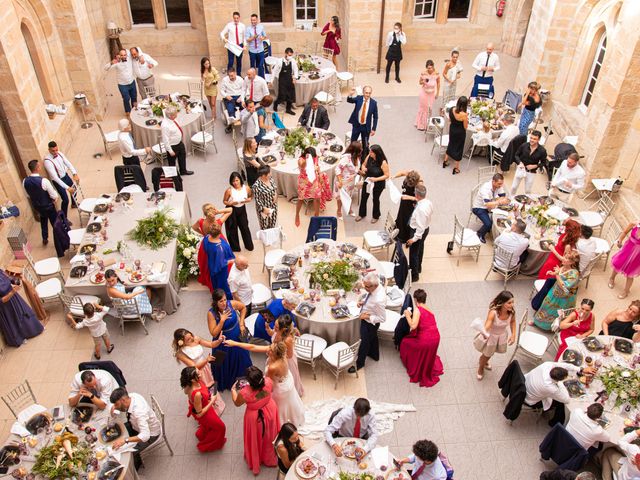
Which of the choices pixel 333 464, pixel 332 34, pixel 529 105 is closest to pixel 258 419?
pixel 333 464

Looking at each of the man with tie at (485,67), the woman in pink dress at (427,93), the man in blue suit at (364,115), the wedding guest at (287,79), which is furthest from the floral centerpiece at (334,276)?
the man with tie at (485,67)

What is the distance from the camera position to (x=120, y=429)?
7051mm

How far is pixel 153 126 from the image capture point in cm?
1341

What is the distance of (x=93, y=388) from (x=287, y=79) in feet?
33.9

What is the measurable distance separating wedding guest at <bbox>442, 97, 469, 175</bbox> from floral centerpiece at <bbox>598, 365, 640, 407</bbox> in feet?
21.6

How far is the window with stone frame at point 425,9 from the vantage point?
19016 mm

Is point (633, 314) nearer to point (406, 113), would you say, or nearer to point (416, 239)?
point (416, 239)

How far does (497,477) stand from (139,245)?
691cm

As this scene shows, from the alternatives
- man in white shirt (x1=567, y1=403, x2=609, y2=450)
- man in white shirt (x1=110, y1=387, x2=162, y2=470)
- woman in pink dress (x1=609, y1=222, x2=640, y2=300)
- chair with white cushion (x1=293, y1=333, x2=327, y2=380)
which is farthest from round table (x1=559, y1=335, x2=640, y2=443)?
man in white shirt (x1=110, y1=387, x2=162, y2=470)

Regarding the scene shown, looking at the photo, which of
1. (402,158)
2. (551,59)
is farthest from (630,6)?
(402,158)

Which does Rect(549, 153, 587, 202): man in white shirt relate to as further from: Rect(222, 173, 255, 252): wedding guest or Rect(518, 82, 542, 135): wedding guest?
Rect(222, 173, 255, 252): wedding guest

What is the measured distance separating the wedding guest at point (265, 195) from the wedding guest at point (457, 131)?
4.82 meters

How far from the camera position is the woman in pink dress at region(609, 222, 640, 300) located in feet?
32.3

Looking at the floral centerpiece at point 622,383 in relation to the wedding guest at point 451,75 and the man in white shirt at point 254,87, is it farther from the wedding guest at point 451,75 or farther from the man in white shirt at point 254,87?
the man in white shirt at point 254,87
